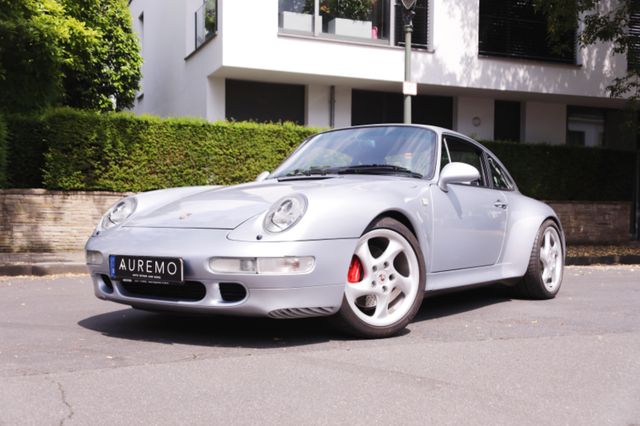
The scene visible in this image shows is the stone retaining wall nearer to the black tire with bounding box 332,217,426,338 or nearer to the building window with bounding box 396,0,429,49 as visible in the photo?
the building window with bounding box 396,0,429,49

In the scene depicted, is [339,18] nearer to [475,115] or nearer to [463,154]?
[475,115]

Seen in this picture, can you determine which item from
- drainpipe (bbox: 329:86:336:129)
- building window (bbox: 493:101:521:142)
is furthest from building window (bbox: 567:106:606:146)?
drainpipe (bbox: 329:86:336:129)

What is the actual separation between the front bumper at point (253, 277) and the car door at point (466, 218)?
3.45 feet

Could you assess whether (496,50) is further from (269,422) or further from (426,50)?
(269,422)

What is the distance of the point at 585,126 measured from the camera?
65.9ft

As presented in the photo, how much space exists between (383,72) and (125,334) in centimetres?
1201

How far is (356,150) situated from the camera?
18.9 feet

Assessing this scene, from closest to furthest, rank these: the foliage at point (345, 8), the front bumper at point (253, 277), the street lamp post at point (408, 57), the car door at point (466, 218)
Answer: the front bumper at point (253, 277) < the car door at point (466, 218) < the street lamp post at point (408, 57) < the foliage at point (345, 8)

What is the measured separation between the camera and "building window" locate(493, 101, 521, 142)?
19000 millimetres

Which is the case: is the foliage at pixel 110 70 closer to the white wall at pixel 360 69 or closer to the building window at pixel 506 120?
the white wall at pixel 360 69

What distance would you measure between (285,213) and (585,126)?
57.2 feet

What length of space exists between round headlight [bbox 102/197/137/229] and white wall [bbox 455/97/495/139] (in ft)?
46.3

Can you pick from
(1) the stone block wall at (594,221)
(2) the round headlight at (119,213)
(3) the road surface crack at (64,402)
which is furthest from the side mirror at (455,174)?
(1) the stone block wall at (594,221)

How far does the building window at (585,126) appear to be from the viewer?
19.9 m
